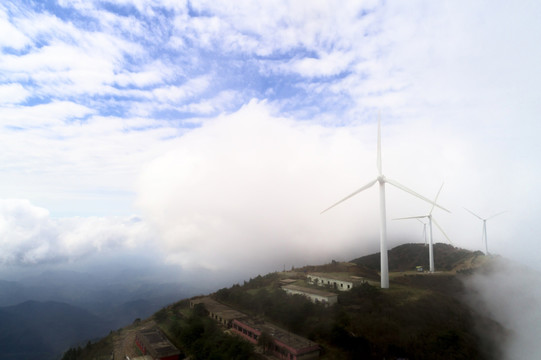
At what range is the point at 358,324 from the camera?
1468 inches

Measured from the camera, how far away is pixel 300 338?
38.2 metres

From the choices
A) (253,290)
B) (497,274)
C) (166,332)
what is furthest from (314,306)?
(497,274)

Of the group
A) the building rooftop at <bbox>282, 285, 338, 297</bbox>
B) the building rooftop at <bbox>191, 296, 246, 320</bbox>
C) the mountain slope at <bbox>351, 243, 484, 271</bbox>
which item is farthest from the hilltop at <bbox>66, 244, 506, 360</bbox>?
the mountain slope at <bbox>351, 243, 484, 271</bbox>

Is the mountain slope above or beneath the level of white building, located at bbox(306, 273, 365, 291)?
above

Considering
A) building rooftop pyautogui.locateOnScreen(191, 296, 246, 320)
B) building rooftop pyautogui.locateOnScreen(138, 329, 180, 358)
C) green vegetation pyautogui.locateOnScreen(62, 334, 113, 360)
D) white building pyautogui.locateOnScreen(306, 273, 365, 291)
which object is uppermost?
white building pyautogui.locateOnScreen(306, 273, 365, 291)

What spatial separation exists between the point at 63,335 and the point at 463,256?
213228mm

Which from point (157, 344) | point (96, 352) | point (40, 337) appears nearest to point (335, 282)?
point (157, 344)

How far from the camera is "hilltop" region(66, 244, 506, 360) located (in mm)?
34125

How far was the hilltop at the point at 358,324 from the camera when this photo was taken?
112 feet

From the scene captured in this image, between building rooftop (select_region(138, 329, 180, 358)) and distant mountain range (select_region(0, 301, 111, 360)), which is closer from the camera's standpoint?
building rooftop (select_region(138, 329, 180, 358))

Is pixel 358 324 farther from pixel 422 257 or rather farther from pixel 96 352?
pixel 422 257

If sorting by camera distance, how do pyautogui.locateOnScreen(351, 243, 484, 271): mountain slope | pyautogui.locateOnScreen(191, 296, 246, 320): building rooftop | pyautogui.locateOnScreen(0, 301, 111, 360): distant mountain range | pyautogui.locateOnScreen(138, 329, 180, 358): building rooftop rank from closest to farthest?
1. pyautogui.locateOnScreen(138, 329, 180, 358): building rooftop
2. pyautogui.locateOnScreen(191, 296, 246, 320): building rooftop
3. pyautogui.locateOnScreen(351, 243, 484, 271): mountain slope
4. pyautogui.locateOnScreen(0, 301, 111, 360): distant mountain range

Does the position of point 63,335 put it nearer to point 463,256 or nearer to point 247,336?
point 247,336

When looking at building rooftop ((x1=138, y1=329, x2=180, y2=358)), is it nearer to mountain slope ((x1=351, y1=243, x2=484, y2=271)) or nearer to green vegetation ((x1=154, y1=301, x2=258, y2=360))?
green vegetation ((x1=154, y1=301, x2=258, y2=360))
